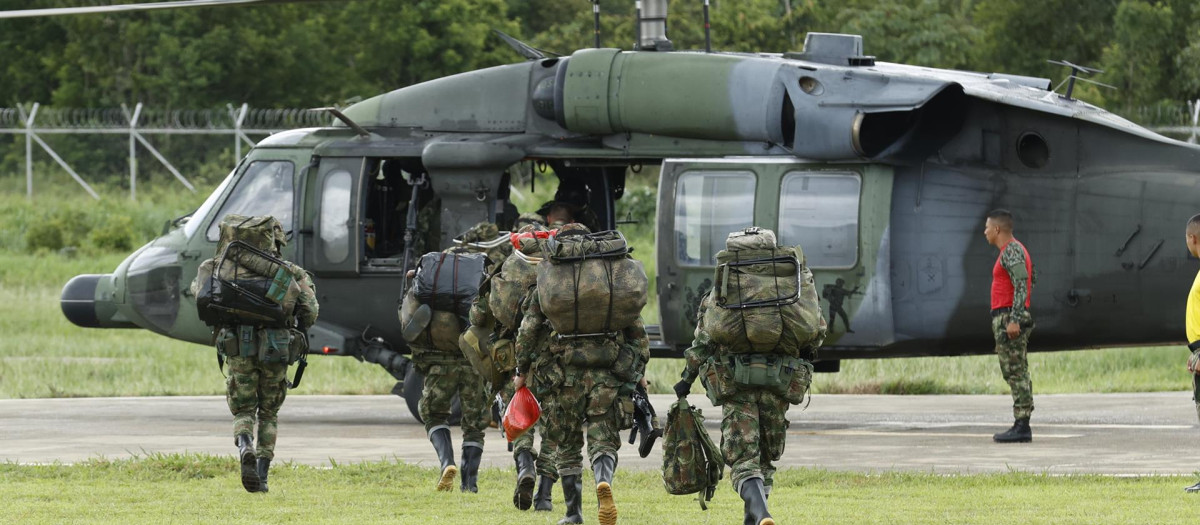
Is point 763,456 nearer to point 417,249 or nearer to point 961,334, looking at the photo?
point 961,334

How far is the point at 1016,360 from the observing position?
40.8 ft

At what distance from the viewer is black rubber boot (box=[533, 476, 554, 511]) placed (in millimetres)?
9406

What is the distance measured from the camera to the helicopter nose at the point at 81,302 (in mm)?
15164

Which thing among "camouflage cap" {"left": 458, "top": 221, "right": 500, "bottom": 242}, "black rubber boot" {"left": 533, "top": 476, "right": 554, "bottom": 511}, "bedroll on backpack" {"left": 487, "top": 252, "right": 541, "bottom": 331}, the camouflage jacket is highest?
"camouflage cap" {"left": 458, "top": 221, "right": 500, "bottom": 242}

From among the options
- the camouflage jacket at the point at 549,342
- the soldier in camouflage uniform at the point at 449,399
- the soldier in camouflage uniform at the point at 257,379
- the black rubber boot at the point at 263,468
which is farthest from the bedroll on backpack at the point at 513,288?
the black rubber boot at the point at 263,468

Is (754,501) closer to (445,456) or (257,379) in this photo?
(445,456)

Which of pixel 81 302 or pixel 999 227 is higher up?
pixel 999 227

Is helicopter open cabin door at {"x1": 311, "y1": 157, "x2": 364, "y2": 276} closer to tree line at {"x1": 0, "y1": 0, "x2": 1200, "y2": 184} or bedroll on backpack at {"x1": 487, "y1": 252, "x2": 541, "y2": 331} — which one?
bedroll on backpack at {"x1": 487, "y1": 252, "x2": 541, "y2": 331}

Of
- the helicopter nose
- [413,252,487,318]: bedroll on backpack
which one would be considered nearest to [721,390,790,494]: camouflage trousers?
[413,252,487,318]: bedroll on backpack

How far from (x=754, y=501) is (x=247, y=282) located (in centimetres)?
355

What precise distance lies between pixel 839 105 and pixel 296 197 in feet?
15.1

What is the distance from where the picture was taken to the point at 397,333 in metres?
14.3

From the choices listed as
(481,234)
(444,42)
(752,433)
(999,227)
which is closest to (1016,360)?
(999,227)

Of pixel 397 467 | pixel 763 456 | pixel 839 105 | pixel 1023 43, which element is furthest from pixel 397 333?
pixel 1023 43
